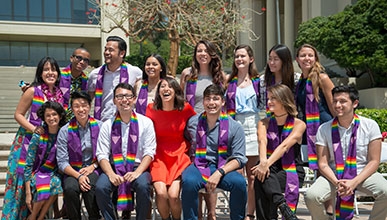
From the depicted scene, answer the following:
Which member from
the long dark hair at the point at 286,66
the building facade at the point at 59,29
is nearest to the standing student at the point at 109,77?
the long dark hair at the point at 286,66

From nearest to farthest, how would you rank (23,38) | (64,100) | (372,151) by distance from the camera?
(372,151)
(64,100)
(23,38)

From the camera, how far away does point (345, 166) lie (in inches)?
184

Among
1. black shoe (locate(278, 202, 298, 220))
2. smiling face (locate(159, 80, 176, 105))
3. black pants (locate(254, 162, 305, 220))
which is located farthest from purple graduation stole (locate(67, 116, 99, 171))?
black shoe (locate(278, 202, 298, 220))

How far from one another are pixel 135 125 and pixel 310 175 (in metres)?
3.58

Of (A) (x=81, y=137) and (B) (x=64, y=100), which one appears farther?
(B) (x=64, y=100)

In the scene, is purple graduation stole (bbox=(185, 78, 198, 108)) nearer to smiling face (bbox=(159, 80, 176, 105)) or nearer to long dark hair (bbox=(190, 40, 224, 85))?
long dark hair (bbox=(190, 40, 224, 85))

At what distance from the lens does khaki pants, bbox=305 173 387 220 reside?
4543 mm

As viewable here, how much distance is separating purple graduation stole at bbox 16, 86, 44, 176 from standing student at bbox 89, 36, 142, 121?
0.68 meters

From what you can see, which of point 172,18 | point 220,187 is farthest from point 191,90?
point 172,18

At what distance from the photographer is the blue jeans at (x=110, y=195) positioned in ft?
15.5

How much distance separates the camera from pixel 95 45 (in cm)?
3878

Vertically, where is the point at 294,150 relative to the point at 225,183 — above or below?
above

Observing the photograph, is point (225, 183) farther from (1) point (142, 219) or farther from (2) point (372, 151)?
(2) point (372, 151)

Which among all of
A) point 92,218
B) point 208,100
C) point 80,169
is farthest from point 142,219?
point 208,100
